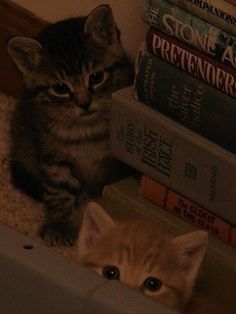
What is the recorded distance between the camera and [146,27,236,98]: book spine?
4.57 feet

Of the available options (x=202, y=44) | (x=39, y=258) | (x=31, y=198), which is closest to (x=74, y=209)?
(x=31, y=198)

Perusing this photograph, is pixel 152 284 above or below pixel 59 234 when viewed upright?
above

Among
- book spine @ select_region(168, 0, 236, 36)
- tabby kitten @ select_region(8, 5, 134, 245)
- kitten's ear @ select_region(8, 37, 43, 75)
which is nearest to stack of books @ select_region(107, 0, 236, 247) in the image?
book spine @ select_region(168, 0, 236, 36)

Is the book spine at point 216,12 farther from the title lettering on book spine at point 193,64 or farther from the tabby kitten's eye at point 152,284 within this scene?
the tabby kitten's eye at point 152,284

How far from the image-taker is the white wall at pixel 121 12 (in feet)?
5.81

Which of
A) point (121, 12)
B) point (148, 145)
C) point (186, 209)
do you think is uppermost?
point (121, 12)

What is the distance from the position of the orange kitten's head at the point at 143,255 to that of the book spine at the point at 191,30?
1.05 ft

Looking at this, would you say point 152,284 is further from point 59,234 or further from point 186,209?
point 59,234

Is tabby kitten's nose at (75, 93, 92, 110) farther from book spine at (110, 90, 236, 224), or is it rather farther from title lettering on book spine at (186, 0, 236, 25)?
title lettering on book spine at (186, 0, 236, 25)

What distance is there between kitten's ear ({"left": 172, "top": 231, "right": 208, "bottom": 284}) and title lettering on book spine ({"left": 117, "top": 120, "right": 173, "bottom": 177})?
8.2 inches

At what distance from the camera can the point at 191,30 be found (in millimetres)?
1409

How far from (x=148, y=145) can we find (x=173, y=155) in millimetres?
66

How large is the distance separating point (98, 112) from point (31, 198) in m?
0.31

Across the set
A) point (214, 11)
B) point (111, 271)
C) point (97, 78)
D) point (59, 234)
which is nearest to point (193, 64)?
point (214, 11)
